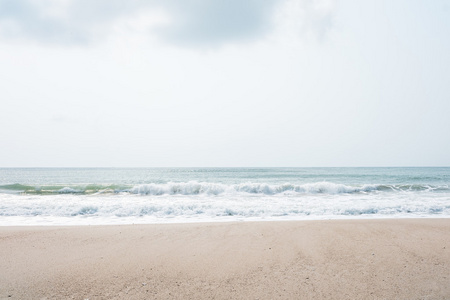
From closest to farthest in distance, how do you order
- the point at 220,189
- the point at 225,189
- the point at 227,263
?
the point at 227,263 → the point at 220,189 → the point at 225,189

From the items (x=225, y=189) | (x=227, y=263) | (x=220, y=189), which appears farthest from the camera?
(x=225, y=189)

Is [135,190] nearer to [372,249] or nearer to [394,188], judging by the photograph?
[372,249]

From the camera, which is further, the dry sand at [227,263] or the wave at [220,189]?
the wave at [220,189]

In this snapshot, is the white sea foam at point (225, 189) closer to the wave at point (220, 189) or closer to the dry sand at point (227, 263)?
the wave at point (220, 189)

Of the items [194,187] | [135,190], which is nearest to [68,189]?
[135,190]

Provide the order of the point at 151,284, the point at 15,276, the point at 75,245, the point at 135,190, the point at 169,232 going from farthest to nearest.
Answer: the point at 135,190
the point at 169,232
the point at 75,245
the point at 15,276
the point at 151,284

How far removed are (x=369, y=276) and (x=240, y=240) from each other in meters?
2.68

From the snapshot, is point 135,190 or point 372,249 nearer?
point 372,249

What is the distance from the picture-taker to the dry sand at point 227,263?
3.65 m

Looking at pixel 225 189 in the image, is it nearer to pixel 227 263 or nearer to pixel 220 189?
pixel 220 189

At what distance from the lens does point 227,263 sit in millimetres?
4629

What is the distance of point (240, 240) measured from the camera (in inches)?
238

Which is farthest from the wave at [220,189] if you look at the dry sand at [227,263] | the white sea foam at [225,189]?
the dry sand at [227,263]

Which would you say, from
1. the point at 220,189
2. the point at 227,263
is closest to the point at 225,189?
→ the point at 220,189
